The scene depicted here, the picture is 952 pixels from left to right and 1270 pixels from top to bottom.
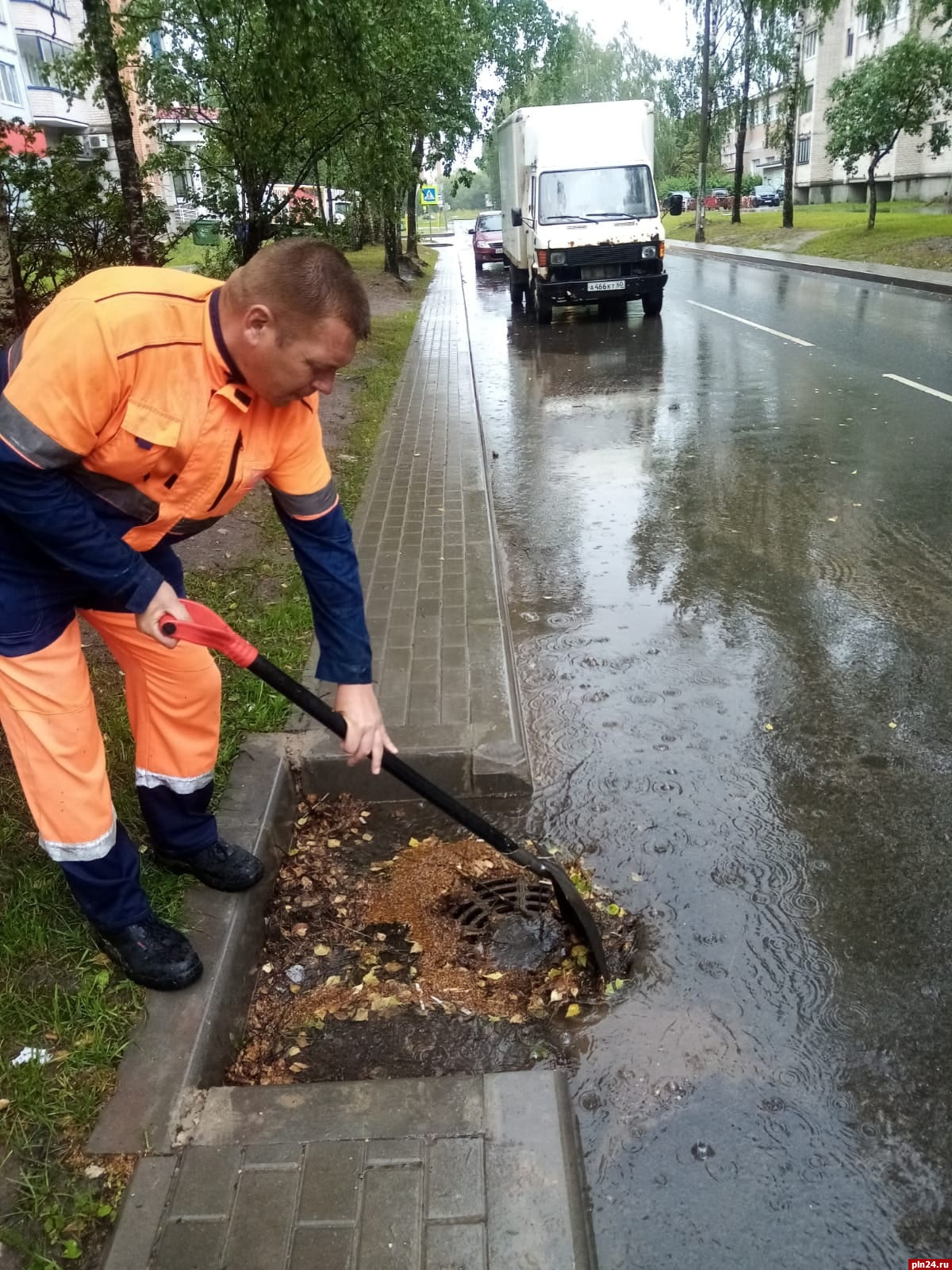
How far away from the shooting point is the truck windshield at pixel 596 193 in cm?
1533

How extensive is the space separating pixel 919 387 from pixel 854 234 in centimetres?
2198

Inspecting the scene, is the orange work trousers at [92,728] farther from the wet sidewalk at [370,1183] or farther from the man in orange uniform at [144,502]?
the wet sidewalk at [370,1183]

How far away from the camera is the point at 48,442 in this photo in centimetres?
195

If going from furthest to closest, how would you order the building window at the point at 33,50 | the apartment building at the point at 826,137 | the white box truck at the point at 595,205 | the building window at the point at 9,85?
the apartment building at the point at 826,137
the building window at the point at 33,50
the building window at the point at 9,85
the white box truck at the point at 595,205

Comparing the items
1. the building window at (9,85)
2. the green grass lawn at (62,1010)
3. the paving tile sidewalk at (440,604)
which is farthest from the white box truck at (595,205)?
the building window at (9,85)

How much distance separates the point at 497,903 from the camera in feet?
10.2

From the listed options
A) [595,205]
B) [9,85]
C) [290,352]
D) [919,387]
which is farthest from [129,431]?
[9,85]

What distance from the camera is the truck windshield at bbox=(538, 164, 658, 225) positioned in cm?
1533

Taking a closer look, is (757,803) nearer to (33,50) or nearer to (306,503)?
(306,503)

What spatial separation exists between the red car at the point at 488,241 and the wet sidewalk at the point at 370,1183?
30.8 m

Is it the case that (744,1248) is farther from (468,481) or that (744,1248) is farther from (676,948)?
(468,481)

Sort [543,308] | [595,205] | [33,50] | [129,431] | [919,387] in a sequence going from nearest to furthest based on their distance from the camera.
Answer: [129,431], [919,387], [595,205], [543,308], [33,50]

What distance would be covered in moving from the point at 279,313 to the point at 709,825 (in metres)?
2.21

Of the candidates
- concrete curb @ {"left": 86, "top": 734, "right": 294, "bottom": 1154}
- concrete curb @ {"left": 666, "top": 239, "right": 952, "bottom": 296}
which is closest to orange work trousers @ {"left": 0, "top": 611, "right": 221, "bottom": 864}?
concrete curb @ {"left": 86, "top": 734, "right": 294, "bottom": 1154}
